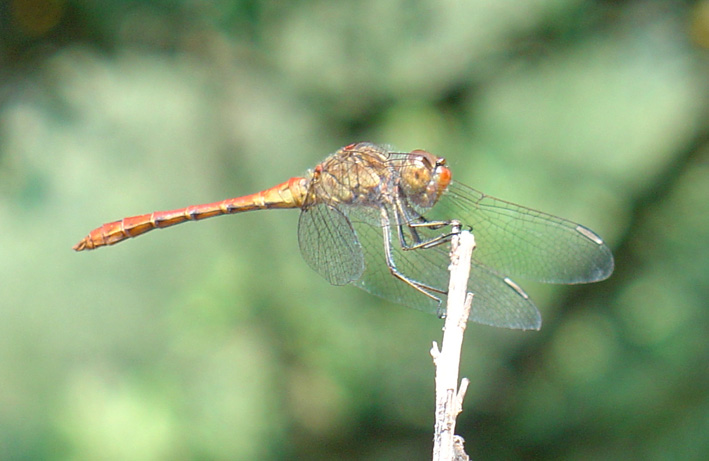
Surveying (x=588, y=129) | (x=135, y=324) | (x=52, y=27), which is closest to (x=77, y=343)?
(x=135, y=324)

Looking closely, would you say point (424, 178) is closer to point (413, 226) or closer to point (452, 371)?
point (413, 226)

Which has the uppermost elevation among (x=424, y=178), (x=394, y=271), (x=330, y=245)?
(x=424, y=178)

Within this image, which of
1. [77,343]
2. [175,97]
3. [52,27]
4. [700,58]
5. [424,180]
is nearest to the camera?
[424,180]

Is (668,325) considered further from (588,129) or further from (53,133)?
(53,133)

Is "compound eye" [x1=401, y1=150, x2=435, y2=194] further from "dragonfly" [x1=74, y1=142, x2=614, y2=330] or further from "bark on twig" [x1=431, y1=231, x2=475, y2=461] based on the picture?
"bark on twig" [x1=431, y1=231, x2=475, y2=461]

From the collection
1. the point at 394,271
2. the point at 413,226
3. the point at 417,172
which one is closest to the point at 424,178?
the point at 417,172

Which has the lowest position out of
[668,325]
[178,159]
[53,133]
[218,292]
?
[668,325]

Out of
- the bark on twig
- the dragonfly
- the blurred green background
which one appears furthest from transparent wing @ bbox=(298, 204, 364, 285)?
the blurred green background
